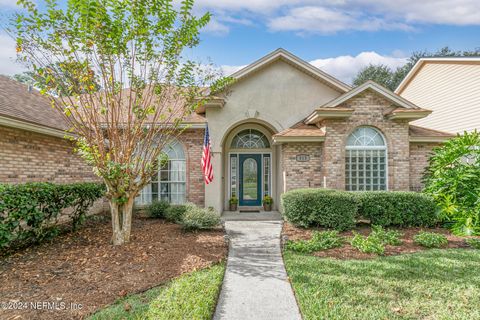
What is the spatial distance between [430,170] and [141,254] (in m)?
9.57

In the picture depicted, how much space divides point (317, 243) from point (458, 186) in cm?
488

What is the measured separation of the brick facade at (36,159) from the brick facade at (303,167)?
7580 mm

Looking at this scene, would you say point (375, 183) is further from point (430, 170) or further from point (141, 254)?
point (141, 254)

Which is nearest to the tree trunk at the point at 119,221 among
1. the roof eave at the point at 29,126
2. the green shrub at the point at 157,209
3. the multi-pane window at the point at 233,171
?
the roof eave at the point at 29,126

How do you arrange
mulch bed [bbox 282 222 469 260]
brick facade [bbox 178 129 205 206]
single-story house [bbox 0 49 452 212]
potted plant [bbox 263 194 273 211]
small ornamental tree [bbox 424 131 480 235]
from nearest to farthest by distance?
mulch bed [bbox 282 222 469 260]
small ornamental tree [bbox 424 131 480 235]
single-story house [bbox 0 49 452 212]
brick facade [bbox 178 129 205 206]
potted plant [bbox 263 194 273 211]

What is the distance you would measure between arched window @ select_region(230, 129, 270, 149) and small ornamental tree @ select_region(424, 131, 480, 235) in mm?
6456

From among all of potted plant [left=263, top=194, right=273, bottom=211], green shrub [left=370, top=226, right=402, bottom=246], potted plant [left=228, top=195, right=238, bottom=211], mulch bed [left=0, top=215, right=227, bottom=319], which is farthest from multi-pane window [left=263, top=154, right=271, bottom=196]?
green shrub [left=370, top=226, right=402, bottom=246]

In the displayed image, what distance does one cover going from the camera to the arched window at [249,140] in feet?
40.7

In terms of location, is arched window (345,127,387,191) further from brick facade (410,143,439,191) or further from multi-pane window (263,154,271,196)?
multi-pane window (263,154,271,196)

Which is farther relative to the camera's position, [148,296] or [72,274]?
[72,274]

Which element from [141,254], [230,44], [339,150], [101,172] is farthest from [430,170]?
[101,172]

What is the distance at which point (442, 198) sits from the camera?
27.6 feet

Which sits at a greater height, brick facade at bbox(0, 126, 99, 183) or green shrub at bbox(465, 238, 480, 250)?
brick facade at bbox(0, 126, 99, 183)

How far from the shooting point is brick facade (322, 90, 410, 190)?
9.62 m
